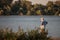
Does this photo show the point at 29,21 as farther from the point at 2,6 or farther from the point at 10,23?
the point at 2,6

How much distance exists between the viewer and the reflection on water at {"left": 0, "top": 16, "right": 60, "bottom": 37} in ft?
7.91

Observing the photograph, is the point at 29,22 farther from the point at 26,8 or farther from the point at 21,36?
the point at 21,36

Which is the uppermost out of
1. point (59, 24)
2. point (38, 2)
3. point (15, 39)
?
point (38, 2)

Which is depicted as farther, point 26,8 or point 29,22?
point 26,8

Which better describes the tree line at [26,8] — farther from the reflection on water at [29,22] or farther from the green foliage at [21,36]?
the green foliage at [21,36]

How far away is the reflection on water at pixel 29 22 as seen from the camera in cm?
241

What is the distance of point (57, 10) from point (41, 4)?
0.97 ft

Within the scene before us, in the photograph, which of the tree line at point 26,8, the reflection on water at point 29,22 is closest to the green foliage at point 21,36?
the reflection on water at point 29,22

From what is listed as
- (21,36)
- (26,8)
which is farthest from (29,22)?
(21,36)

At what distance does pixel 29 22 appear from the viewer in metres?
2.45

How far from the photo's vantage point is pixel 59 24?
8.10ft

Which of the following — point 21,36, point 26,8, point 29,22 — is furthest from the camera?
point 26,8

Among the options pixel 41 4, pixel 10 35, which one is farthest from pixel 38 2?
pixel 10 35

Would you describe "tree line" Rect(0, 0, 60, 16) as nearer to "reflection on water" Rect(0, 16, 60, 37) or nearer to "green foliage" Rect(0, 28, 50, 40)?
"reflection on water" Rect(0, 16, 60, 37)
